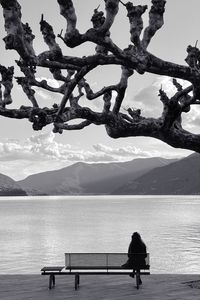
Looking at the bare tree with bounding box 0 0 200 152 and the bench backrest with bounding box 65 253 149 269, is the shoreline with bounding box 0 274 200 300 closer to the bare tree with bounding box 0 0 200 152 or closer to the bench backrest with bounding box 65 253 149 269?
the bench backrest with bounding box 65 253 149 269

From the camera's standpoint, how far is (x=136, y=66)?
50.9 ft

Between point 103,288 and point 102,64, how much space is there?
26.3 feet

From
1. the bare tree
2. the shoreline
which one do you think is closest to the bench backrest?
the shoreline

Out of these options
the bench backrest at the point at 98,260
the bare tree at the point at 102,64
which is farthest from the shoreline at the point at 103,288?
the bare tree at the point at 102,64

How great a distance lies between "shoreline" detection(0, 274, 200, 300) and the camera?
53.9ft

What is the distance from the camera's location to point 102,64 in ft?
53.2

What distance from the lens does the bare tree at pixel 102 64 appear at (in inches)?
571

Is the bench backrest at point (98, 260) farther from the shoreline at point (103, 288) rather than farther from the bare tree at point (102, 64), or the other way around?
the bare tree at point (102, 64)

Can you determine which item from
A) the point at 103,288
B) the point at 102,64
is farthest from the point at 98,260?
the point at 102,64

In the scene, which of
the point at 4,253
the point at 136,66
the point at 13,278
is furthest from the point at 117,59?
the point at 4,253

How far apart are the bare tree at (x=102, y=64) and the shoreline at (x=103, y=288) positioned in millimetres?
5296

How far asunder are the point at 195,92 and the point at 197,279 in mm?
7425

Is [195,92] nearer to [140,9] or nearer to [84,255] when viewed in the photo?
[140,9]

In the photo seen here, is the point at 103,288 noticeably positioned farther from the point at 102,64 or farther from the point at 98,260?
the point at 102,64
